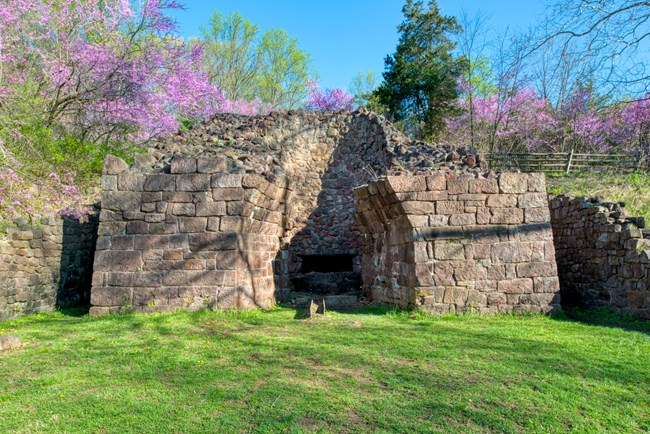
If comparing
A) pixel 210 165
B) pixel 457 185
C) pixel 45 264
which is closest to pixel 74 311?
pixel 45 264

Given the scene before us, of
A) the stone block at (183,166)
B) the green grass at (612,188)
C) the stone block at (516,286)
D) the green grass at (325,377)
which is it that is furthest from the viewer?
the green grass at (612,188)

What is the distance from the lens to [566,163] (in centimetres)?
1666

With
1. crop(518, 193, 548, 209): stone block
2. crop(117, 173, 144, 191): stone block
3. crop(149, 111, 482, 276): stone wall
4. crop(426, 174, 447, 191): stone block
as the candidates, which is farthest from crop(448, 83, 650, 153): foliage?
crop(117, 173, 144, 191): stone block

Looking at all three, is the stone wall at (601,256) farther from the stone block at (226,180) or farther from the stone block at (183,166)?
the stone block at (183,166)

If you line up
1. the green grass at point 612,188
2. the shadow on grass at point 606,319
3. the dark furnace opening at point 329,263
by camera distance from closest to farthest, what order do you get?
the shadow on grass at point 606,319 < the green grass at point 612,188 < the dark furnace opening at point 329,263

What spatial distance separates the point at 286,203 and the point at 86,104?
745 cm

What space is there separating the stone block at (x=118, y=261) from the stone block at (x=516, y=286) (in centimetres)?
611

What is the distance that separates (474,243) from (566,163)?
1152 centimetres

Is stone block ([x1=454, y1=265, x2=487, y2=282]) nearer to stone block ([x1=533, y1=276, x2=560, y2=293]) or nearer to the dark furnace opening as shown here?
stone block ([x1=533, y1=276, x2=560, y2=293])

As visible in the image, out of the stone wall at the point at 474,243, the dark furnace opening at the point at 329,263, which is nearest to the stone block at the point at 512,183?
the stone wall at the point at 474,243

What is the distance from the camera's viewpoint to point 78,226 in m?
9.66

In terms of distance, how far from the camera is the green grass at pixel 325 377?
11.0 feet

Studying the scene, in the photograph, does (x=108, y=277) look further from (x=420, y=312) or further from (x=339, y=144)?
(x=339, y=144)

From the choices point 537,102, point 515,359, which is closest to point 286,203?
point 515,359
